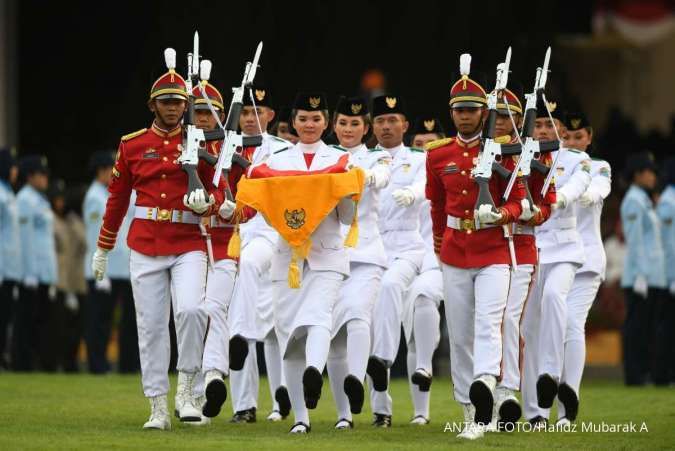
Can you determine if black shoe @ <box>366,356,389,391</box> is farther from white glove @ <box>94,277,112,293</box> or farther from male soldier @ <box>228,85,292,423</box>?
white glove @ <box>94,277,112,293</box>

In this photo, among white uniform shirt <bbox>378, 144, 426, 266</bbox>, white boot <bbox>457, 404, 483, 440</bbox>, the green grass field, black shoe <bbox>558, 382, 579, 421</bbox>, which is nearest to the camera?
the green grass field

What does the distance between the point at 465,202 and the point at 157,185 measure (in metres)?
2.12

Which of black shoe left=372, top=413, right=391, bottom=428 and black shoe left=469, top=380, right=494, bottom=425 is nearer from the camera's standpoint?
black shoe left=469, top=380, right=494, bottom=425

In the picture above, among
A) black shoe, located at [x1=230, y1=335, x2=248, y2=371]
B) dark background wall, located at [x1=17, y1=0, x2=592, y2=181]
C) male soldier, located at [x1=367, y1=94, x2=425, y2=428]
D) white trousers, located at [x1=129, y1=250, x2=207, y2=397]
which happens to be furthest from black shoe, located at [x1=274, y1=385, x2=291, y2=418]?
dark background wall, located at [x1=17, y1=0, x2=592, y2=181]

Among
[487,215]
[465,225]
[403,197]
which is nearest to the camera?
[487,215]

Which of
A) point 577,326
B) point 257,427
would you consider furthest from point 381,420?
point 577,326

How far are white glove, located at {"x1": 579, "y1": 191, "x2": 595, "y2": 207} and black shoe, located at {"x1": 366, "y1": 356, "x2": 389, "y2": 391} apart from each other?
191 cm

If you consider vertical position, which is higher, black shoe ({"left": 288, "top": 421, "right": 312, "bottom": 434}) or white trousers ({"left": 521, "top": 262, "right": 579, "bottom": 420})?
white trousers ({"left": 521, "top": 262, "right": 579, "bottom": 420})

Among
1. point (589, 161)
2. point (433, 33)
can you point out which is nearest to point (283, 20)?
point (433, 33)

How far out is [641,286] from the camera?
20625mm

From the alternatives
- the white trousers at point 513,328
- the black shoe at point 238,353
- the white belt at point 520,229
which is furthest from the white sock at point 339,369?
the white belt at point 520,229

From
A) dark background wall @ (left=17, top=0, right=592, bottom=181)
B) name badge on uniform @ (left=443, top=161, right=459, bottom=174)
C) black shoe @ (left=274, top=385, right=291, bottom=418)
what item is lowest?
black shoe @ (left=274, top=385, right=291, bottom=418)

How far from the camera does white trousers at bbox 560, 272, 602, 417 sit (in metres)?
14.7

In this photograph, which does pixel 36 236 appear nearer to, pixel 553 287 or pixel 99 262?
pixel 99 262
